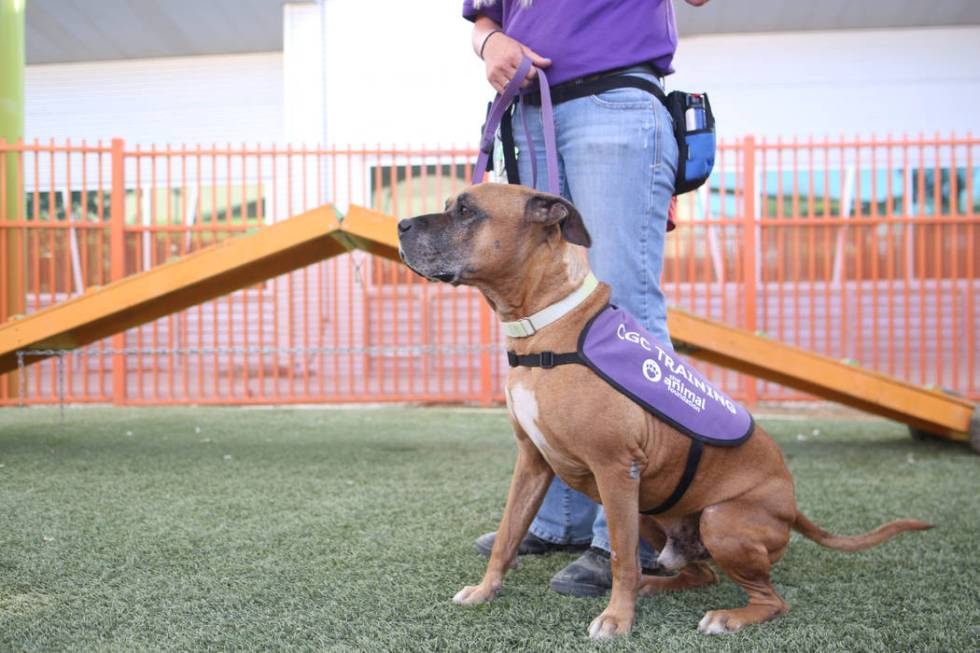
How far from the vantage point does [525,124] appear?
2.55 m

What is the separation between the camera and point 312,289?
29.6 feet

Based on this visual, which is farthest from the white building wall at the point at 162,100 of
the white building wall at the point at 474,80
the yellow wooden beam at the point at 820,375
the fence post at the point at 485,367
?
the yellow wooden beam at the point at 820,375

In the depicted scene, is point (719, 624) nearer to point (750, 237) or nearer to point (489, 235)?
point (489, 235)

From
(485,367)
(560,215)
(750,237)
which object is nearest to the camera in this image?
(560,215)

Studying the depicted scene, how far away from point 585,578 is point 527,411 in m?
0.52

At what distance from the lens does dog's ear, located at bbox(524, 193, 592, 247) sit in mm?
2131

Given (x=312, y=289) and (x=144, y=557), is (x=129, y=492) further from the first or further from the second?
(x=312, y=289)

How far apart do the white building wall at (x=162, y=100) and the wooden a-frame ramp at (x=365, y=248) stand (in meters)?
7.53

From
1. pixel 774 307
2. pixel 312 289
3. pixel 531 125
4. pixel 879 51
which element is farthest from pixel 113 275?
pixel 879 51

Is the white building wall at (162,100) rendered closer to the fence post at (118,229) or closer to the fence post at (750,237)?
the fence post at (118,229)

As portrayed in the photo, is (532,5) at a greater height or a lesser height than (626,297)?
greater

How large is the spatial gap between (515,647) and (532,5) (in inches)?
71.7

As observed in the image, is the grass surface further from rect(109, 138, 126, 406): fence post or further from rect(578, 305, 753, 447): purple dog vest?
rect(109, 138, 126, 406): fence post

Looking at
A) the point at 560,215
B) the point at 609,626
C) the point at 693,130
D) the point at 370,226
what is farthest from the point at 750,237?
the point at 609,626
